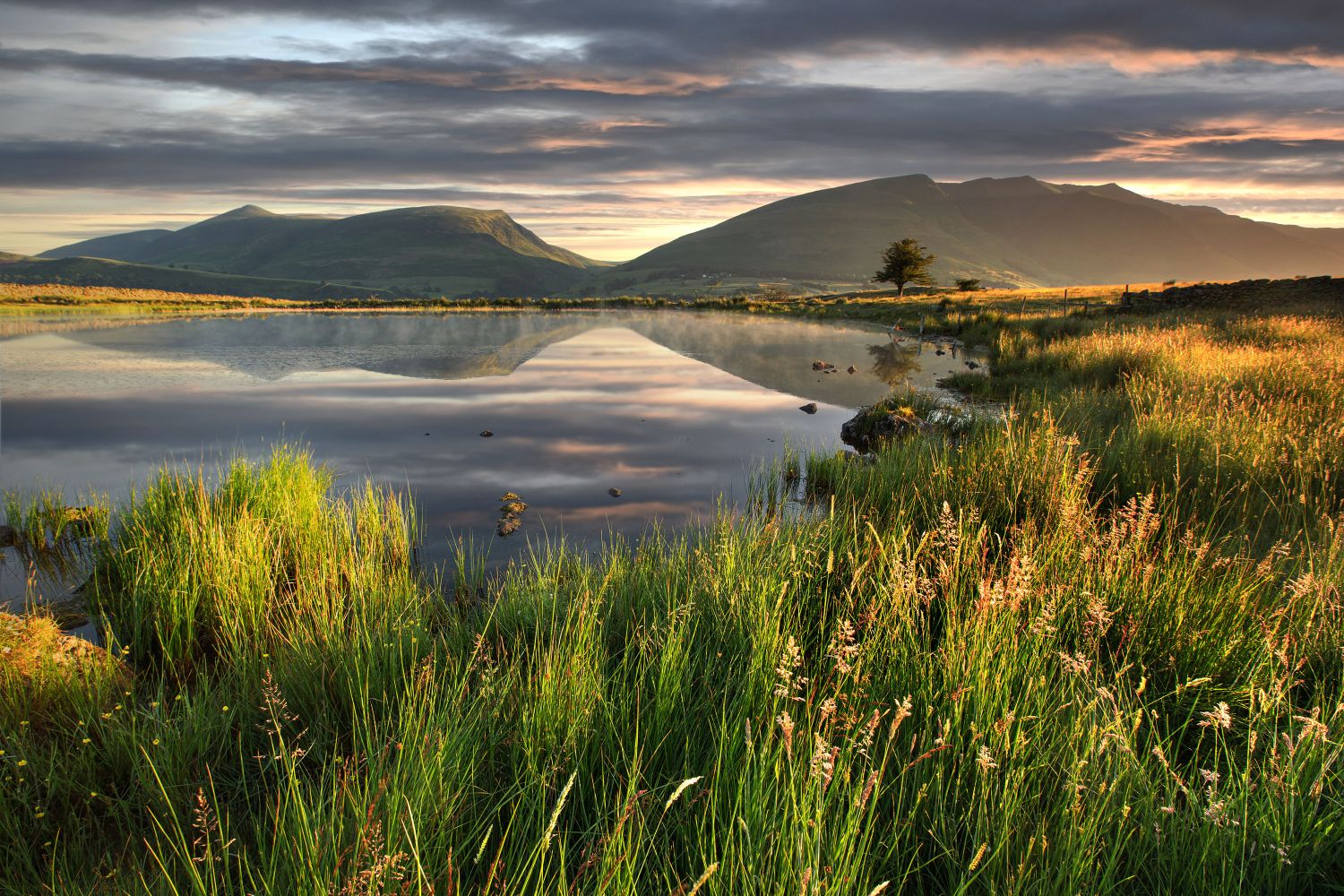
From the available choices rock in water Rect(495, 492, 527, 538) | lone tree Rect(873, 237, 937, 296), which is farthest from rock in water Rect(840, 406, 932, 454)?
lone tree Rect(873, 237, 937, 296)

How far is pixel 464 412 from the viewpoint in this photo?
55.0ft

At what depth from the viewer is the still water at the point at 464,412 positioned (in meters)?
10.5

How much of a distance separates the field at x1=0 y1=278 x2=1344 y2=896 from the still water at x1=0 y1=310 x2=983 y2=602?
284 cm

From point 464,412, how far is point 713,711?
14.2 meters

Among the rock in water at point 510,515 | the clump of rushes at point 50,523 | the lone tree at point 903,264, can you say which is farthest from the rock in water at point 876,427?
the lone tree at point 903,264

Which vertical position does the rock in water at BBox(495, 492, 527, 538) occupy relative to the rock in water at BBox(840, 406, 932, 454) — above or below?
below

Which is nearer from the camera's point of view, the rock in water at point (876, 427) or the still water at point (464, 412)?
the still water at point (464, 412)

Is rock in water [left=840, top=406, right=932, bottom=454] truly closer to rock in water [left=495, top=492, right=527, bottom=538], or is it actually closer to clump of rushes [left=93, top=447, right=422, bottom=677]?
rock in water [left=495, top=492, right=527, bottom=538]

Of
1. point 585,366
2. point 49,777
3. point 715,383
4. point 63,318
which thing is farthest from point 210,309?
point 49,777

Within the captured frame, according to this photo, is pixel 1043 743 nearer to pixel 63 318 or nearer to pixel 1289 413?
pixel 1289 413

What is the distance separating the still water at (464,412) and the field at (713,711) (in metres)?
2.84

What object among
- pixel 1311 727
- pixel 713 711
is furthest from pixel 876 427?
pixel 1311 727

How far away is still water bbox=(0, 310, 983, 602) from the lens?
10508mm

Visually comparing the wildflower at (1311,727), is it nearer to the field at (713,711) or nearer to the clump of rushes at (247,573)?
the field at (713,711)
